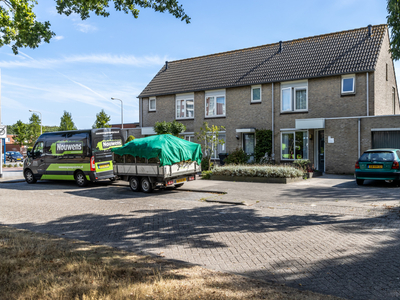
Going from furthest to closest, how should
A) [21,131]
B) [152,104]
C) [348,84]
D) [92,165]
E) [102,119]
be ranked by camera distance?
[21,131] → [102,119] → [152,104] → [348,84] → [92,165]

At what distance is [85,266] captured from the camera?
14.0ft

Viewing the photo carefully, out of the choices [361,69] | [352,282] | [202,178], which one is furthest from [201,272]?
[361,69]

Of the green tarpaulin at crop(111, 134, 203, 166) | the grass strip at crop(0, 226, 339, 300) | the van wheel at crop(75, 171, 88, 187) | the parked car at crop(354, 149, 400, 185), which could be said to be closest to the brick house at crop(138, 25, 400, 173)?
the parked car at crop(354, 149, 400, 185)

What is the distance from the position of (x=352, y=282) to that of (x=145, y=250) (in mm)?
3130

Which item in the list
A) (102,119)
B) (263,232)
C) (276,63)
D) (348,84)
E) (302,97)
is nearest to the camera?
(263,232)

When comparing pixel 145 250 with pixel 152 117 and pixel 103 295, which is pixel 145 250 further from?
pixel 152 117

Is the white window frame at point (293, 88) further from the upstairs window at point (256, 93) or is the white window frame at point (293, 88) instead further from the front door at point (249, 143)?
the front door at point (249, 143)

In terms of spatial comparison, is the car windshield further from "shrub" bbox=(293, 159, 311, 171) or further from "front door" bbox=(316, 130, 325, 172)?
"front door" bbox=(316, 130, 325, 172)

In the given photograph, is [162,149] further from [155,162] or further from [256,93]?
[256,93]

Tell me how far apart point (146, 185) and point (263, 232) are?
6585 mm

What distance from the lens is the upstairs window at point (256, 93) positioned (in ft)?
70.3

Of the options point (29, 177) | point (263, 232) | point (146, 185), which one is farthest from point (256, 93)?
point (263, 232)

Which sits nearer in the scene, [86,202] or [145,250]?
[145,250]

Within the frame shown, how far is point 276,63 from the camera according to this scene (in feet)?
70.8
